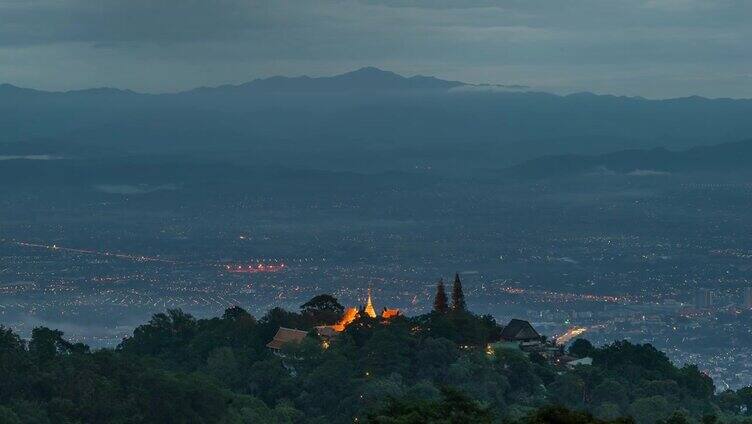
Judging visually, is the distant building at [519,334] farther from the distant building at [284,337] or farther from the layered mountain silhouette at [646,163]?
the layered mountain silhouette at [646,163]

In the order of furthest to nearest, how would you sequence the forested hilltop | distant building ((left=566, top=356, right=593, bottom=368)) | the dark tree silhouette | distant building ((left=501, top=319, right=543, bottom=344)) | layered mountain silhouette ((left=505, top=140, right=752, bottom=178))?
layered mountain silhouette ((left=505, top=140, right=752, bottom=178)) < the dark tree silhouette < distant building ((left=501, top=319, right=543, bottom=344)) < distant building ((left=566, top=356, right=593, bottom=368)) < the forested hilltop

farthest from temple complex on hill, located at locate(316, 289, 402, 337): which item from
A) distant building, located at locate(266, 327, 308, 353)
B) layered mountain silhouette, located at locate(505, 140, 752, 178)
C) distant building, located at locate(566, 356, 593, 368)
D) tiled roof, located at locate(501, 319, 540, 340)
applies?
layered mountain silhouette, located at locate(505, 140, 752, 178)

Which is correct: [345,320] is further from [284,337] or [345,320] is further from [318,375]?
[318,375]

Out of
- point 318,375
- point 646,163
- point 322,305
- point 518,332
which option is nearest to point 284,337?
point 322,305

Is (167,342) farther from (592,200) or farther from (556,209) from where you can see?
(592,200)

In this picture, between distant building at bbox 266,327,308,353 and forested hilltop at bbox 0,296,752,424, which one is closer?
forested hilltop at bbox 0,296,752,424

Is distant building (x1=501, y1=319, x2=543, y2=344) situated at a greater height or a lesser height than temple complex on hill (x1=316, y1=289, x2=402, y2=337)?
lesser

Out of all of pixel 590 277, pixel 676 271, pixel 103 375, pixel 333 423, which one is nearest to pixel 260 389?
pixel 333 423

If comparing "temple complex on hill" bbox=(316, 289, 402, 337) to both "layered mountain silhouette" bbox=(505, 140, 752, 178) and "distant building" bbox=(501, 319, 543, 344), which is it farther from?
"layered mountain silhouette" bbox=(505, 140, 752, 178)

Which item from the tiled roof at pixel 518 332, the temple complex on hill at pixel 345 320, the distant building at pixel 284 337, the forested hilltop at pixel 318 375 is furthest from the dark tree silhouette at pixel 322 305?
the tiled roof at pixel 518 332
